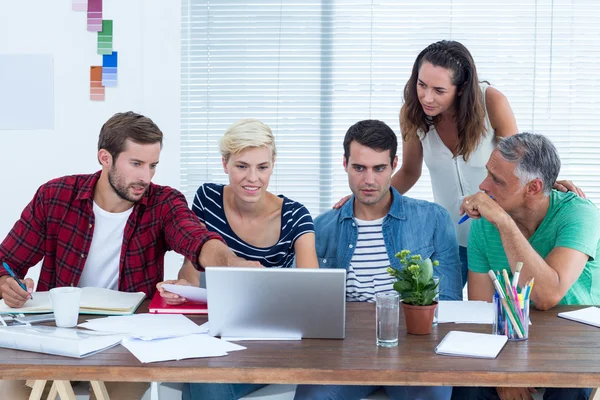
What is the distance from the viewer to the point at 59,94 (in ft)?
12.3

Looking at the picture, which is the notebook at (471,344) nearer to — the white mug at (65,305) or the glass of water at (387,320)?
the glass of water at (387,320)

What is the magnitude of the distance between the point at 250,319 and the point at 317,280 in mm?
206

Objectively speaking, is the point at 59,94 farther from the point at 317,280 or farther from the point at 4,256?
the point at 317,280

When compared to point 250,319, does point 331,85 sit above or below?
above

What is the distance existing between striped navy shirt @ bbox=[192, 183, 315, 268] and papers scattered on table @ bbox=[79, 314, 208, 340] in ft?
1.78

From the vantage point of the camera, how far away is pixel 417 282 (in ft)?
5.69

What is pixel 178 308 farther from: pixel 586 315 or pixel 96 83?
pixel 96 83

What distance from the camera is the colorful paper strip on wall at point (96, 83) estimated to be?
146 inches

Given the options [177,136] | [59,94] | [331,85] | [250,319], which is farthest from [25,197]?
[250,319]

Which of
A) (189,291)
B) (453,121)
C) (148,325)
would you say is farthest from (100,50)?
(148,325)

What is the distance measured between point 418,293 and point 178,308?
0.68 m

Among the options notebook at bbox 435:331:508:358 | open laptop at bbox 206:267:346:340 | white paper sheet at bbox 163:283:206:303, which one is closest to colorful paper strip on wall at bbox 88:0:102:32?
white paper sheet at bbox 163:283:206:303

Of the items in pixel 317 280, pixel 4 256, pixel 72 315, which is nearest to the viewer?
pixel 317 280

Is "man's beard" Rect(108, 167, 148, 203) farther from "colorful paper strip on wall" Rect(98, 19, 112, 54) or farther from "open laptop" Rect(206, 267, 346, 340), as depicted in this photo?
"colorful paper strip on wall" Rect(98, 19, 112, 54)
